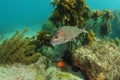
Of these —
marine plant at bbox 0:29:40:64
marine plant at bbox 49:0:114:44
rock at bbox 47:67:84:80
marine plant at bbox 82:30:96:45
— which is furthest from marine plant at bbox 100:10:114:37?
marine plant at bbox 0:29:40:64

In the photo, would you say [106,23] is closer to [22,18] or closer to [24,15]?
[22,18]

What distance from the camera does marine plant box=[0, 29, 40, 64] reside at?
6.65m

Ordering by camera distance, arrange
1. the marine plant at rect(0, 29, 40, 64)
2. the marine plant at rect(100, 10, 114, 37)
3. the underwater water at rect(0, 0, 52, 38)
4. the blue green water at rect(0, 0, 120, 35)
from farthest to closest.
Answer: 1. the blue green water at rect(0, 0, 120, 35)
2. the underwater water at rect(0, 0, 52, 38)
3. the marine plant at rect(100, 10, 114, 37)
4. the marine plant at rect(0, 29, 40, 64)

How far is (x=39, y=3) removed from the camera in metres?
150

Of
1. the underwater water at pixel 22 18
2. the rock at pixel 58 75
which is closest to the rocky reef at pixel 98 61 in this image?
the rock at pixel 58 75

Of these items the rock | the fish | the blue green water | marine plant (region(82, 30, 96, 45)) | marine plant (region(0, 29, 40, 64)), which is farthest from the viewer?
the blue green water

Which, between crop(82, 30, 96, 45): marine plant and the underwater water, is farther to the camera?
the underwater water

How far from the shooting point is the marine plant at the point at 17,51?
6648 millimetres

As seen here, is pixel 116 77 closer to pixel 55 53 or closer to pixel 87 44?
pixel 87 44

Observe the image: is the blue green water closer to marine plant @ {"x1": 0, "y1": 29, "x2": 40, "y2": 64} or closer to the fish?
marine plant @ {"x1": 0, "y1": 29, "x2": 40, "y2": 64}

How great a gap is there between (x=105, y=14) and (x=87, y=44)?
1.49 metres

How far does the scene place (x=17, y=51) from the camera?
22.4ft

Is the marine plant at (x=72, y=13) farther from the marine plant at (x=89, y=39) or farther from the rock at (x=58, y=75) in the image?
the rock at (x=58, y=75)

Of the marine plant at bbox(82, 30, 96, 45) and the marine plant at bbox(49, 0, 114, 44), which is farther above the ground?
the marine plant at bbox(49, 0, 114, 44)
